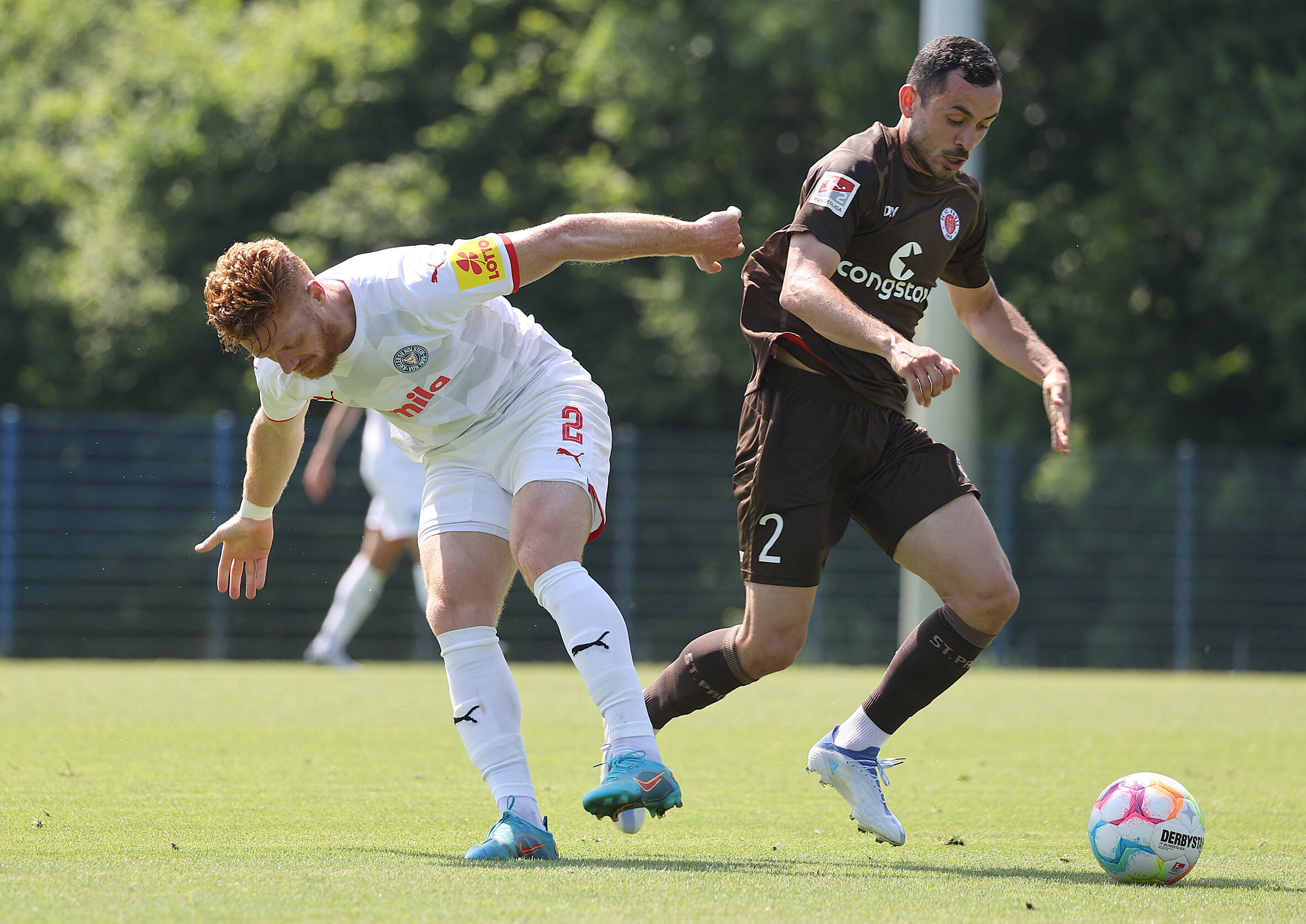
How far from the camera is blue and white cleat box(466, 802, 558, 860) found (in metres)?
4.15

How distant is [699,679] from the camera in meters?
5.17

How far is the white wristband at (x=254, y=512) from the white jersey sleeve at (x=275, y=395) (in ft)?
1.28

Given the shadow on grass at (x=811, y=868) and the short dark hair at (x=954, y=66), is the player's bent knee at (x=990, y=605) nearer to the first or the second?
the shadow on grass at (x=811, y=868)

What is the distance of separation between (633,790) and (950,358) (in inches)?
375

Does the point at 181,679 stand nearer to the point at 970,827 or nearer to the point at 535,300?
the point at 970,827

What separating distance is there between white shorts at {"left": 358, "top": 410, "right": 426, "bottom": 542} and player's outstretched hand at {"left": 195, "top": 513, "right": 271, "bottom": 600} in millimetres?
6374

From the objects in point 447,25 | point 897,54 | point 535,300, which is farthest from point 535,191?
point 897,54

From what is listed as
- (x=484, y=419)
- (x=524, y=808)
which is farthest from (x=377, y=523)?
(x=524, y=808)

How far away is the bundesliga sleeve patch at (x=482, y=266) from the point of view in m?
4.26

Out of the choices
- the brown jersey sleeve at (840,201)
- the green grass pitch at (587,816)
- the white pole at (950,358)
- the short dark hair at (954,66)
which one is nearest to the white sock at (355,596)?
the green grass pitch at (587,816)

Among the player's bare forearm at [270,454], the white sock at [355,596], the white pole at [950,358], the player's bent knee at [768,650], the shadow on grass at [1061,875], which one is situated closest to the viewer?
the shadow on grass at [1061,875]

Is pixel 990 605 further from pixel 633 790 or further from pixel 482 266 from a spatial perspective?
pixel 482 266

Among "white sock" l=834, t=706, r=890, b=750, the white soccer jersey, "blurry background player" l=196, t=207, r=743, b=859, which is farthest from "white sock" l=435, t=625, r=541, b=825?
"white sock" l=834, t=706, r=890, b=750

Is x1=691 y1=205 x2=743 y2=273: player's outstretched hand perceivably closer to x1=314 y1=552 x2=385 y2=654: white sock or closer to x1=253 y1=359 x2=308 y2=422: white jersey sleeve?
x1=253 y1=359 x2=308 y2=422: white jersey sleeve
